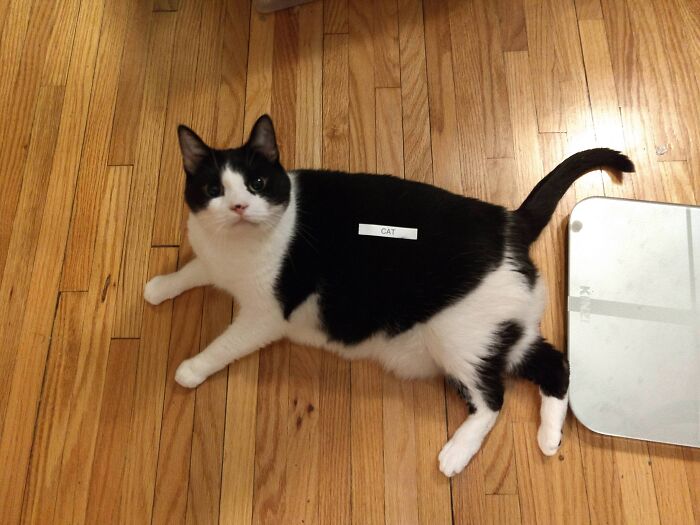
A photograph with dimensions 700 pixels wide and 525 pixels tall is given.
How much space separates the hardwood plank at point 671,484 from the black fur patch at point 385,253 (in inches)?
32.0

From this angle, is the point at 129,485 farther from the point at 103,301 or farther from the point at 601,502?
the point at 601,502

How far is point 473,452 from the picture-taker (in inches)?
56.8

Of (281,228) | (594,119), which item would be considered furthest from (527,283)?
(594,119)

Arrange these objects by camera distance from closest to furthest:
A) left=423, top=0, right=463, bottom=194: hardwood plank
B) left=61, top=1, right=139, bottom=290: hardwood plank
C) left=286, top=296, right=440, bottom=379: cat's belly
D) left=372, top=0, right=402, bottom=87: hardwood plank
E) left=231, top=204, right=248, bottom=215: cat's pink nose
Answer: left=231, top=204, right=248, bottom=215: cat's pink nose, left=286, top=296, right=440, bottom=379: cat's belly, left=61, top=1, right=139, bottom=290: hardwood plank, left=423, top=0, right=463, bottom=194: hardwood plank, left=372, top=0, right=402, bottom=87: hardwood plank

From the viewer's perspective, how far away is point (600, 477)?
1.45 meters

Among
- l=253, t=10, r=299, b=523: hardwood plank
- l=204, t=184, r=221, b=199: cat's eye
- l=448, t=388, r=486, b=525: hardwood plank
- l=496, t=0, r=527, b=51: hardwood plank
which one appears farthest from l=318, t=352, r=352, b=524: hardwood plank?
l=496, t=0, r=527, b=51: hardwood plank

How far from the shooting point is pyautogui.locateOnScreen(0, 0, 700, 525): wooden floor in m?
1.45

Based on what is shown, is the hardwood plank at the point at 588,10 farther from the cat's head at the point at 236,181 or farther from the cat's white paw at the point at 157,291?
the cat's white paw at the point at 157,291

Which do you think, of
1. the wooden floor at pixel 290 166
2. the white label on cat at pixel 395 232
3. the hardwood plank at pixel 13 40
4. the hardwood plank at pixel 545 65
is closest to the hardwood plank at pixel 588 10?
the wooden floor at pixel 290 166

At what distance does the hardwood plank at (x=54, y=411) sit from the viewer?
143 centimetres

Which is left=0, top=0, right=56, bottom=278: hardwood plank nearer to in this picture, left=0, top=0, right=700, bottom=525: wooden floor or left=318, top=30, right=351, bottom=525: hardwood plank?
left=0, top=0, right=700, bottom=525: wooden floor

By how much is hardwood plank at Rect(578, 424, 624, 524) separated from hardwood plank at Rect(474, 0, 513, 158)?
99 centimetres

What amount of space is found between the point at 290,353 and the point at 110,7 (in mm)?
1579

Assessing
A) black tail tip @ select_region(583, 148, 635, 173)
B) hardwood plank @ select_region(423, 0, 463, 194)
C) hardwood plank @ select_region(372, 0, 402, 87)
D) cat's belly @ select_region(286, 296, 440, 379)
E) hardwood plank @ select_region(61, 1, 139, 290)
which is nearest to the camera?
cat's belly @ select_region(286, 296, 440, 379)
